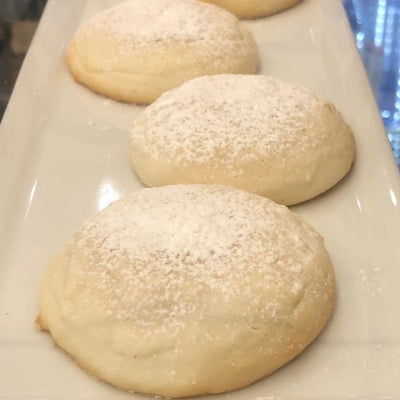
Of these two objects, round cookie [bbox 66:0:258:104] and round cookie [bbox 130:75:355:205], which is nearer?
round cookie [bbox 130:75:355:205]

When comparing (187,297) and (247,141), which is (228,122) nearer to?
(247,141)

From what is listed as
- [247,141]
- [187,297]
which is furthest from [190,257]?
[247,141]

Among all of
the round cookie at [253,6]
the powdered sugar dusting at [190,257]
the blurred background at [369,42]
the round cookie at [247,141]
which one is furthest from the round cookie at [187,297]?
the round cookie at [253,6]

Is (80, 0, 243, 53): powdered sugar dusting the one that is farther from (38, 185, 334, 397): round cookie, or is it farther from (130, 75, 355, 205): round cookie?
(38, 185, 334, 397): round cookie

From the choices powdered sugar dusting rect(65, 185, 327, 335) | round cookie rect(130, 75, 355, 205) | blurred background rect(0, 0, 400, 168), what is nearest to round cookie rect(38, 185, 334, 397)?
powdered sugar dusting rect(65, 185, 327, 335)

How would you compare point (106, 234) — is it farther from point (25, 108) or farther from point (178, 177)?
point (25, 108)

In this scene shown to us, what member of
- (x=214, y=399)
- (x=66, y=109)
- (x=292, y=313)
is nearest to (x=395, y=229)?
(x=292, y=313)

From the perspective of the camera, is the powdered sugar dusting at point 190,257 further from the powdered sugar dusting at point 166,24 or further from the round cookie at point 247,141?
the powdered sugar dusting at point 166,24
